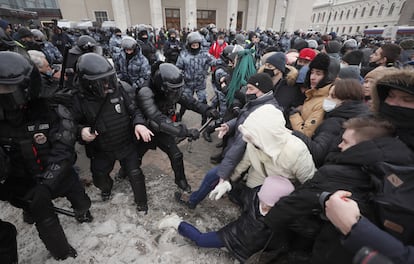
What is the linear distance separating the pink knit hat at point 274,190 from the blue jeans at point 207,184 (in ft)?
2.42

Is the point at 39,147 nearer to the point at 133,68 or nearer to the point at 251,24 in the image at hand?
the point at 133,68

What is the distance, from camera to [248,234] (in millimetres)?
1785

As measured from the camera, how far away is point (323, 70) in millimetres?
2508

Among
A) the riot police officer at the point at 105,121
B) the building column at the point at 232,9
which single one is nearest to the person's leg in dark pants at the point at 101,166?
the riot police officer at the point at 105,121

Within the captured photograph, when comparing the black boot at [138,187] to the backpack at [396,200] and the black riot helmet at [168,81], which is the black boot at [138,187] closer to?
the black riot helmet at [168,81]

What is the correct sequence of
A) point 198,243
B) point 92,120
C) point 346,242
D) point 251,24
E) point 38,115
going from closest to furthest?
point 346,242
point 38,115
point 198,243
point 92,120
point 251,24

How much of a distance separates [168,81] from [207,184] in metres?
1.29

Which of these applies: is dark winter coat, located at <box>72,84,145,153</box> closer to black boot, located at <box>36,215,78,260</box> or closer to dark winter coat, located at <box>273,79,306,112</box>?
black boot, located at <box>36,215,78,260</box>

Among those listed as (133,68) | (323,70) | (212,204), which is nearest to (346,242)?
(212,204)

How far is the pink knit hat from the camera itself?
64.0 inches

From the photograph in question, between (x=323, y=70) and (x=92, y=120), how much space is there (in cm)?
271

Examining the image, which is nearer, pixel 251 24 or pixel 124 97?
pixel 124 97

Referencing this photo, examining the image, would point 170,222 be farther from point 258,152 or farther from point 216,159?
point 216,159

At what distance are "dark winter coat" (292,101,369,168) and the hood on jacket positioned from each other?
33cm
